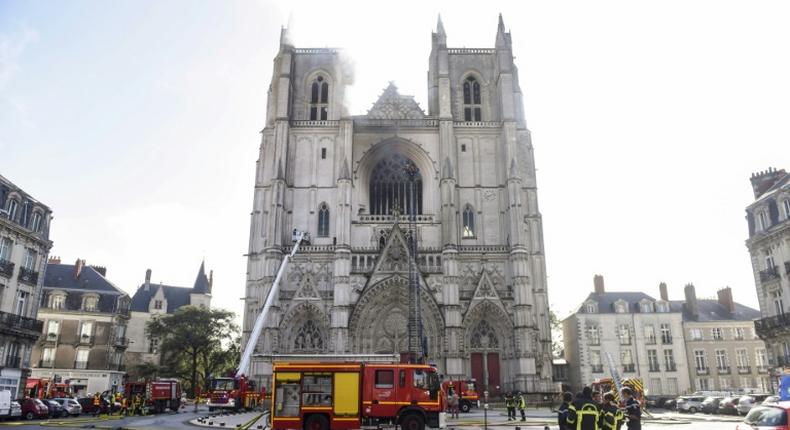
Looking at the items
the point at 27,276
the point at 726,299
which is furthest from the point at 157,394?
the point at 726,299

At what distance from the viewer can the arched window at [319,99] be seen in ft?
135

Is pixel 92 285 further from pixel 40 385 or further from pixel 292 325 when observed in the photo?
pixel 292 325

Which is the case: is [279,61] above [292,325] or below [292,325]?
above

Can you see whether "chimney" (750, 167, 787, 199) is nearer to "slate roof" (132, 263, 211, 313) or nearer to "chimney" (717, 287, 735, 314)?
"chimney" (717, 287, 735, 314)

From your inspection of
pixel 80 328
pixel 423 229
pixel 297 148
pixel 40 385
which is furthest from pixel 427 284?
pixel 80 328

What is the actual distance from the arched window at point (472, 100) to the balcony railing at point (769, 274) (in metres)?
20.2

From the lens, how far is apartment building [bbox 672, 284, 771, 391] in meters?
42.9

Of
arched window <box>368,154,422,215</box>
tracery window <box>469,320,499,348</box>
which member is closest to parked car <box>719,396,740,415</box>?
tracery window <box>469,320,499,348</box>

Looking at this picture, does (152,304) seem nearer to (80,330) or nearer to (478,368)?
(80,330)

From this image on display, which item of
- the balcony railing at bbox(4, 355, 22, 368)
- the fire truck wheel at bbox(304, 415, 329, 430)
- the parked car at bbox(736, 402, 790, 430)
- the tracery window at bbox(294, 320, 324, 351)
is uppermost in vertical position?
the tracery window at bbox(294, 320, 324, 351)

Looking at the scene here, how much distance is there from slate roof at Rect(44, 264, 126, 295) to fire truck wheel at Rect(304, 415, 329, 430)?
3506cm

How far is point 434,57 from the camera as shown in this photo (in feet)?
143

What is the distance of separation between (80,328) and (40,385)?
891 cm

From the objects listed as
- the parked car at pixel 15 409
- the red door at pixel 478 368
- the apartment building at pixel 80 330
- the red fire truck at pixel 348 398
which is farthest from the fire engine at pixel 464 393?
the apartment building at pixel 80 330
